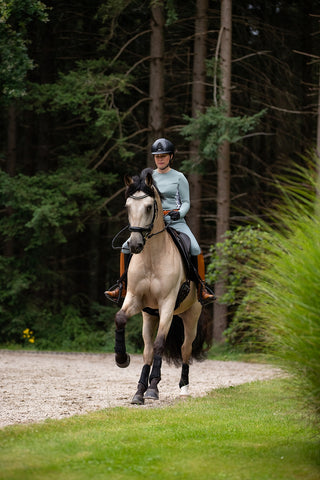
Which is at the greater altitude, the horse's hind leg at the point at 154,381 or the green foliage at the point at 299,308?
the green foliage at the point at 299,308

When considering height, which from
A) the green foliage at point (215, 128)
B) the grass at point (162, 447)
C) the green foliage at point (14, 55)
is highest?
the green foliage at point (14, 55)

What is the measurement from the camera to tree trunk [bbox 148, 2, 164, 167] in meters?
19.3

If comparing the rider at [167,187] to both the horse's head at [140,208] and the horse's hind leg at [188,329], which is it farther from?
the horse's hind leg at [188,329]

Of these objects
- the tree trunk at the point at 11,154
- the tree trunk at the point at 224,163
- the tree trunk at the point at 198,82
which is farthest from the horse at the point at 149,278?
the tree trunk at the point at 11,154

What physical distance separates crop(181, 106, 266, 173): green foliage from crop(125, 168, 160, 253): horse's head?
8951mm

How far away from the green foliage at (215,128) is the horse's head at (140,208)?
29.4ft

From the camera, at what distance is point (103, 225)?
89.5 ft

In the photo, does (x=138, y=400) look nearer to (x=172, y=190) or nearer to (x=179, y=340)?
(x=179, y=340)

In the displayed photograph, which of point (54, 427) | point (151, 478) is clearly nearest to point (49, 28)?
point (54, 427)

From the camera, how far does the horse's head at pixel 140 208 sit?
24.6 feet

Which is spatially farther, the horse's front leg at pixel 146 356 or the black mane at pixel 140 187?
the horse's front leg at pixel 146 356

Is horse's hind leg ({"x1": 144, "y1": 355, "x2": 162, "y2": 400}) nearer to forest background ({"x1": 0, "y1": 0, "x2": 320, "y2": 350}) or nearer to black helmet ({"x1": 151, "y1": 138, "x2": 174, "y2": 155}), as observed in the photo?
black helmet ({"x1": 151, "y1": 138, "x2": 174, "y2": 155})

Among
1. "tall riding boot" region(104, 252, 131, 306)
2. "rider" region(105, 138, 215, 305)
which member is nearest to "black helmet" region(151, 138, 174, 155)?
"rider" region(105, 138, 215, 305)

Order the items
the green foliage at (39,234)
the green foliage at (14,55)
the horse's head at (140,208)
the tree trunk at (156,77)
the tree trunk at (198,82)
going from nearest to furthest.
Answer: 1. the horse's head at (140,208)
2. the green foliage at (14,55)
3. the green foliage at (39,234)
4. the tree trunk at (156,77)
5. the tree trunk at (198,82)
